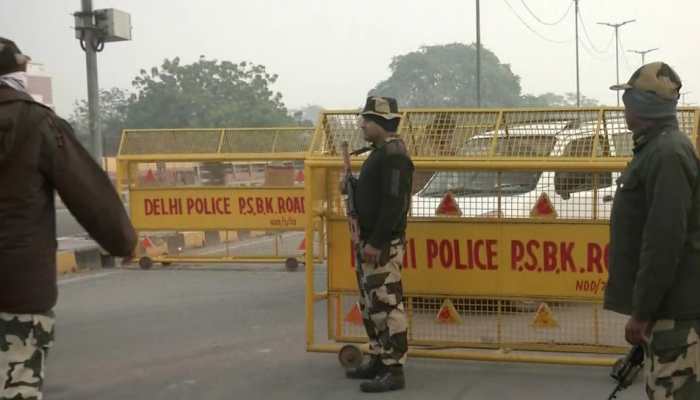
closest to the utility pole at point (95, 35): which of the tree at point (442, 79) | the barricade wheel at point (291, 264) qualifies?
the barricade wheel at point (291, 264)

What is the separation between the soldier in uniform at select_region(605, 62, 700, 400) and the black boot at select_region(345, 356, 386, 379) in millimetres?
2490

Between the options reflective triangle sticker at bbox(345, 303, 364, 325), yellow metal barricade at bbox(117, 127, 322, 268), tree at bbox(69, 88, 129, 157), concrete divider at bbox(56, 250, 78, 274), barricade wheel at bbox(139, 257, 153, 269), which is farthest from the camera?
→ tree at bbox(69, 88, 129, 157)

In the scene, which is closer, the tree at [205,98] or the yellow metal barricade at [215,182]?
the yellow metal barricade at [215,182]

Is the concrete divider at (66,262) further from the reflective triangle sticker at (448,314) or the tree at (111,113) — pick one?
the tree at (111,113)

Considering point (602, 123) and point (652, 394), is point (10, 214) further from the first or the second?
point (602, 123)

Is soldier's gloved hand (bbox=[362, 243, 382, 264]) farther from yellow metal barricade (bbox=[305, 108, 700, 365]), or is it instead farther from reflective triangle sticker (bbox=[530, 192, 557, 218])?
reflective triangle sticker (bbox=[530, 192, 557, 218])

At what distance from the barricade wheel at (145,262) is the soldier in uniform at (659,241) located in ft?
29.8

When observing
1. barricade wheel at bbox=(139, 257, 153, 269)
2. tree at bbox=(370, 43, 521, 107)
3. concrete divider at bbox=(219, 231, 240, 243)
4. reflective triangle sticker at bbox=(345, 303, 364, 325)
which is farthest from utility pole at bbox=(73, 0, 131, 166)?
tree at bbox=(370, 43, 521, 107)

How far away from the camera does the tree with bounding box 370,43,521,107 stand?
119 meters

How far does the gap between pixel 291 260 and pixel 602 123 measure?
5922mm

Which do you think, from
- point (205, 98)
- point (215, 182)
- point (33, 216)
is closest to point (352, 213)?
point (33, 216)

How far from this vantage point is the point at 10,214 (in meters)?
2.89

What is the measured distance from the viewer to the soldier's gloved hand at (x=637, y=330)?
3.12m

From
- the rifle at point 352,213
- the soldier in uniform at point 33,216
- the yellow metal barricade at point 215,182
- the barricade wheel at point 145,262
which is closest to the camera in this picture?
the soldier in uniform at point 33,216
